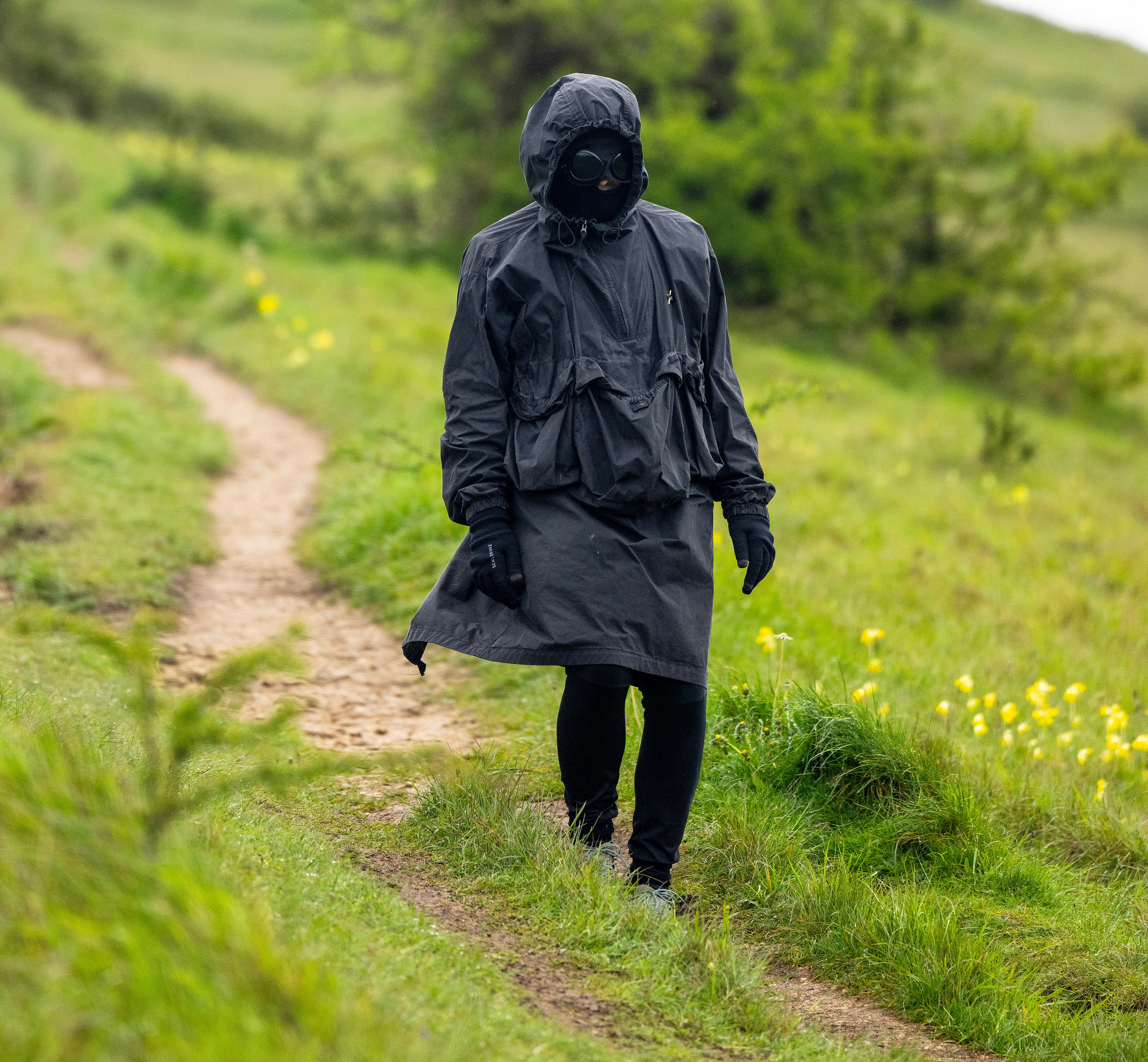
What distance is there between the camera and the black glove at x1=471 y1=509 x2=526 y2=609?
3.20 metres

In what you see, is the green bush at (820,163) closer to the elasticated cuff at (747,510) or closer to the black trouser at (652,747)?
the elasticated cuff at (747,510)

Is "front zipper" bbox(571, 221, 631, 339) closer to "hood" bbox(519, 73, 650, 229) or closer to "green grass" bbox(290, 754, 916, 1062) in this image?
"hood" bbox(519, 73, 650, 229)

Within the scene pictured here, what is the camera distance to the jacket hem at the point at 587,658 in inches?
124

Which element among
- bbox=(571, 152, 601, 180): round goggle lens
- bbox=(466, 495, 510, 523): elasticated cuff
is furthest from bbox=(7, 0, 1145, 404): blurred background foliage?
bbox=(466, 495, 510, 523): elasticated cuff

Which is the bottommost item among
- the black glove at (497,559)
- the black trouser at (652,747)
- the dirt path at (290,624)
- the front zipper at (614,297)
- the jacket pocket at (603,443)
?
the dirt path at (290,624)

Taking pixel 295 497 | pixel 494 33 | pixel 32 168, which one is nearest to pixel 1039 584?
pixel 295 497

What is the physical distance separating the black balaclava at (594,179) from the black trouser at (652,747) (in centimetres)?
124

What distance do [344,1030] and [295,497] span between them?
6.37 metres

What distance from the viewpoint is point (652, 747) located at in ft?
11.1

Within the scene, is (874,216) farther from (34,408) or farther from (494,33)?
(34,408)

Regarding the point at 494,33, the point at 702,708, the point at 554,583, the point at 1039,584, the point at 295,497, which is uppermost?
the point at 494,33

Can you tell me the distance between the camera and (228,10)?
50875 mm

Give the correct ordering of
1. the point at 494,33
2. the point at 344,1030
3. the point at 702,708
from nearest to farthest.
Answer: the point at 344,1030, the point at 702,708, the point at 494,33

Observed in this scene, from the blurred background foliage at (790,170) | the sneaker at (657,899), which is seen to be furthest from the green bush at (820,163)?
the sneaker at (657,899)
